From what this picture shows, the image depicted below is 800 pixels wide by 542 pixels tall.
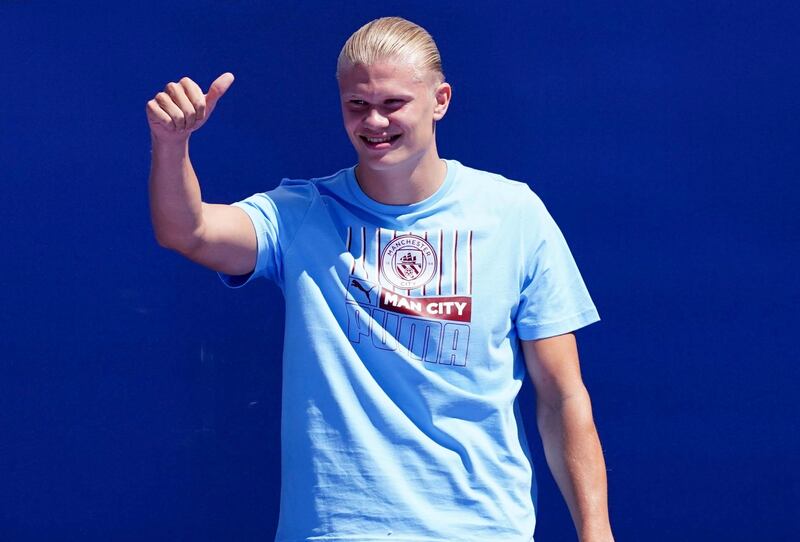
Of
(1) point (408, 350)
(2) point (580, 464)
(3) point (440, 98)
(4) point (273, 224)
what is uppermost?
(3) point (440, 98)

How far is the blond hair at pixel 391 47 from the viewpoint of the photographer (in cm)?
215

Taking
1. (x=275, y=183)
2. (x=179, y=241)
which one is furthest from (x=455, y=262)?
(x=275, y=183)

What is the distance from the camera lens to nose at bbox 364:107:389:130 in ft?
6.99

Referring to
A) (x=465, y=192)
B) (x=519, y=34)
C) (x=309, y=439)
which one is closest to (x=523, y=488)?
(x=309, y=439)

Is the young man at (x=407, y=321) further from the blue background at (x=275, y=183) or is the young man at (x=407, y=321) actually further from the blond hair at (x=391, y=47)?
the blue background at (x=275, y=183)

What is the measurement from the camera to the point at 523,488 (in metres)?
2.17

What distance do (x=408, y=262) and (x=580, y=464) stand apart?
0.47m

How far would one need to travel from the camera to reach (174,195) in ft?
6.53

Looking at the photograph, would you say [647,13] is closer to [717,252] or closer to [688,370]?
[717,252]

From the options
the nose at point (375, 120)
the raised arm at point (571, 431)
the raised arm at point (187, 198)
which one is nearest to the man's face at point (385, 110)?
the nose at point (375, 120)

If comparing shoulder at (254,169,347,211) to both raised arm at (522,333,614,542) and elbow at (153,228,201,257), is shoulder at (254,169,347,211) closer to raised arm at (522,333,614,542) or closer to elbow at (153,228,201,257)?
elbow at (153,228,201,257)

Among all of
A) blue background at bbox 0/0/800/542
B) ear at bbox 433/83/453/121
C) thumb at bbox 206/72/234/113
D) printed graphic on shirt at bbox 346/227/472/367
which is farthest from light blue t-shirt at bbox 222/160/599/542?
blue background at bbox 0/0/800/542

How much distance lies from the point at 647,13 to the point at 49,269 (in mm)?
1418

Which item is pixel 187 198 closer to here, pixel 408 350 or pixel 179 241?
pixel 179 241
